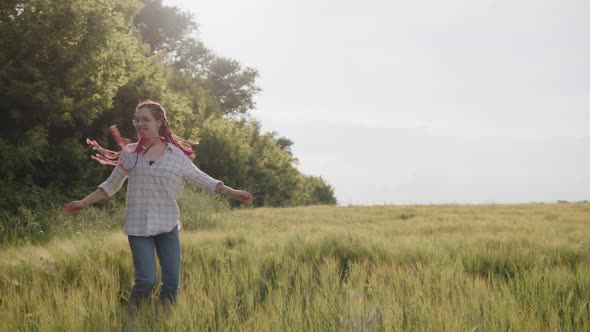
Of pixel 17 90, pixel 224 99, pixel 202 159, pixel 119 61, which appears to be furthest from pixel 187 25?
pixel 17 90

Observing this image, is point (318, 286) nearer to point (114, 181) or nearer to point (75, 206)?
point (114, 181)

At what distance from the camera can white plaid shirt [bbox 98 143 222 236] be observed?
4.05m

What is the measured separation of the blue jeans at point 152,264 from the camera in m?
4.02

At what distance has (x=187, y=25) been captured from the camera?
1437 inches

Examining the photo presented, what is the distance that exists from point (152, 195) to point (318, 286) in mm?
1571

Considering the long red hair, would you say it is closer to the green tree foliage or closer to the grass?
the grass

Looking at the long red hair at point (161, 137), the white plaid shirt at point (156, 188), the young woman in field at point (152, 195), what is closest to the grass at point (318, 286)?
the young woman in field at point (152, 195)

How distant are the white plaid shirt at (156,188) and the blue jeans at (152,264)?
96 millimetres

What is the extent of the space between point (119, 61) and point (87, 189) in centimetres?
390

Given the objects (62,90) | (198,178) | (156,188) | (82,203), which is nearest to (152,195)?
(156,188)

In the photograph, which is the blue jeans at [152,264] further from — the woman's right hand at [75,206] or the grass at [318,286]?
the woman's right hand at [75,206]

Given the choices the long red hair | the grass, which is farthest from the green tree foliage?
the long red hair

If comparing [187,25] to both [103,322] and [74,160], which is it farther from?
[103,322]

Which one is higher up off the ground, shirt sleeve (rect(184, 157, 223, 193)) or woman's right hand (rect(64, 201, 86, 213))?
shirt sleeve (rect(184, 157, 223, 193))
